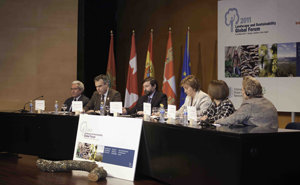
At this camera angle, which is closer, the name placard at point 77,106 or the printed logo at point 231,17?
the name placard at point 77,106

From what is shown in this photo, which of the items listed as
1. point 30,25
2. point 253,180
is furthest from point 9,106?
point 253,180

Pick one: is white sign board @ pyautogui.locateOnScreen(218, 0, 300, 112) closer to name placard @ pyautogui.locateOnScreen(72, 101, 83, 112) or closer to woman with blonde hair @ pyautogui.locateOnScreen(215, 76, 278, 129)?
woman with blonde hair @ pyautogui.locateOnScreen(215, 76, 278, 129)

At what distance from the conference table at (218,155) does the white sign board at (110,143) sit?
0.17m

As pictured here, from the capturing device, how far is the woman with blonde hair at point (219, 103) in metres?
4.52

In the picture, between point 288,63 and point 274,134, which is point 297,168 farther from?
point 288,63

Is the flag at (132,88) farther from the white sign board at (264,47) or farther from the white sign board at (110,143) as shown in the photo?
the white sign board at (110,143)

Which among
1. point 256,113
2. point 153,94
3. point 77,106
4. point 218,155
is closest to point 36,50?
point 77,106

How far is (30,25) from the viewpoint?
7.66m

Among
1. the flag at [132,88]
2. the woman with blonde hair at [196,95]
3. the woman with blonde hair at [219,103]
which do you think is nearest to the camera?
the woman with blonde hair at [219,103]

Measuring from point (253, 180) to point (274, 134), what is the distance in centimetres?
40

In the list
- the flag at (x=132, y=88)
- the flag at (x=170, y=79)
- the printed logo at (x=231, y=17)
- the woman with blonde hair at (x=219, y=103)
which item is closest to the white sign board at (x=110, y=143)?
the woman with blonde hair at (x=219, y=103)

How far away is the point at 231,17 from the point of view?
→ 252 inches

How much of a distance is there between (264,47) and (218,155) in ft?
10.2

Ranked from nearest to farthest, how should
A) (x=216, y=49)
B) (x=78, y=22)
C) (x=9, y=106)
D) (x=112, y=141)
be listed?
(x=112, y=141), (x=216, y=49), (x=9, y=106), (x=78, y=22)
